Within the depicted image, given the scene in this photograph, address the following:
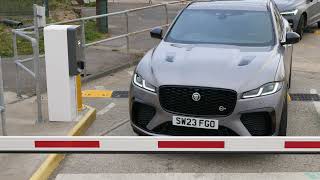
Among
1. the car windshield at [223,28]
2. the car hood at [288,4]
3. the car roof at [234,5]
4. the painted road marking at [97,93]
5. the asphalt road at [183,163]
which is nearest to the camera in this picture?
the asphalt road at [183,163]

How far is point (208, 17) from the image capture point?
7133 mm

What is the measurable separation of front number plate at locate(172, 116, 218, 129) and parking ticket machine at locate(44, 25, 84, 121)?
177 centimetres

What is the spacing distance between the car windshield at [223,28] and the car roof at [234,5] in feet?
0.33

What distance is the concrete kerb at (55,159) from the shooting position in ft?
16.7

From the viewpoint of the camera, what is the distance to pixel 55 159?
5488mm

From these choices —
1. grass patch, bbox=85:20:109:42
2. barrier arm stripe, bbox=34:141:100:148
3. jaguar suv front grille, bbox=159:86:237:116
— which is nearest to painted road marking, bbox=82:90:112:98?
jaguar suv front grille, bbox=159:86:237:116

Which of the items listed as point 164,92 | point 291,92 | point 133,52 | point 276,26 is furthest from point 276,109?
point 133,52

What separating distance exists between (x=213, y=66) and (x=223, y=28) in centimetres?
134

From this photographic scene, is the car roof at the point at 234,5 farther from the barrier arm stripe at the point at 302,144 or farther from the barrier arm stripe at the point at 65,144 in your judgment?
the barrier arm stripe at the point at 65,144

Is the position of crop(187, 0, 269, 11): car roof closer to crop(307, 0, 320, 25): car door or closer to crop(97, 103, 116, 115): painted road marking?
crop(97, 103, 116, 115): painted road marking

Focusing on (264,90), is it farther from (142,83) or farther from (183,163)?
(142,83)

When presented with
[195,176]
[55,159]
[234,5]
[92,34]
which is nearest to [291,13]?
[92,34]

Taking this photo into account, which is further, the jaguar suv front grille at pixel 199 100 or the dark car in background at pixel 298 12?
the dark car in background at pixel 298 12

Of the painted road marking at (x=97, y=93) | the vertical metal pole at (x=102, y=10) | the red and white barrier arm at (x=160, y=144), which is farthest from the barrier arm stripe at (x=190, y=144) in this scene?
the vertical metal pole at (x=102, y=10)
